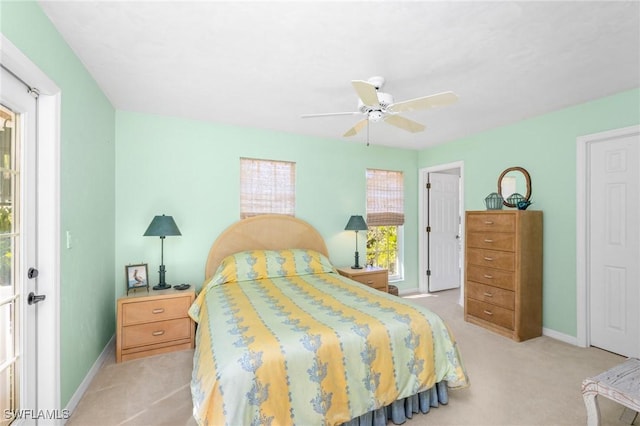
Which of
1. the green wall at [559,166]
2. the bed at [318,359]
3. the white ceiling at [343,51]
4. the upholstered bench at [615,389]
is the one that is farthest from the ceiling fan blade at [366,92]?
the green wall at [559,166]

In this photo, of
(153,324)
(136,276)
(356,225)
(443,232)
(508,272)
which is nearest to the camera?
(153,324)

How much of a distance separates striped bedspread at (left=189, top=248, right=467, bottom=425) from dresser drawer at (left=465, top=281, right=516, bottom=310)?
1.54 meters

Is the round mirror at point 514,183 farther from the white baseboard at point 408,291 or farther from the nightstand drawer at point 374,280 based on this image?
the white baseboard at point 408,291

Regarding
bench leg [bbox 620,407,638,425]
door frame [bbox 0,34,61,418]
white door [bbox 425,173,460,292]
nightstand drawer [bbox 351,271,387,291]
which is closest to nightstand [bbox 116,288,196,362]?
door frame [bbox 0,34,61,418]

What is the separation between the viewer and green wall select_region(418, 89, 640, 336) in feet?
9.21

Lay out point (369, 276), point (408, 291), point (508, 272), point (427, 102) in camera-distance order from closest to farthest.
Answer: point (427, 102) → point (508, 272) → point (369, 276) → point (408, 291)

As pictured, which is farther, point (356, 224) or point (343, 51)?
point (356, 224)

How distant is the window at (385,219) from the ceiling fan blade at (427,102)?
2491mm

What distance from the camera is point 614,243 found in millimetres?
2830

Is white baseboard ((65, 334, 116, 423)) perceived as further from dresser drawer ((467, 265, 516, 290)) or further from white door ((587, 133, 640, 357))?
white door ((587, 133, 640, 357))

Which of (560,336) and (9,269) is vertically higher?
(9,269)

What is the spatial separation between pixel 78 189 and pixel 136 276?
1268 millimetres

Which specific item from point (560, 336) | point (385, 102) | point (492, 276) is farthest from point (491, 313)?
point (385, 102)

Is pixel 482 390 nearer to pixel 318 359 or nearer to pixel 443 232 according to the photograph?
pixel 318 359
